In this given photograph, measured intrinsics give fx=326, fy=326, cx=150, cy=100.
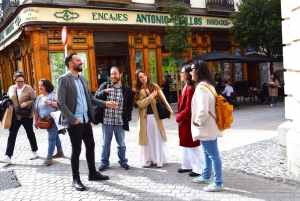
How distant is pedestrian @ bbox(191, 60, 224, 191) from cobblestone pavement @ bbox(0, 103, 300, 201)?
0.38 metres

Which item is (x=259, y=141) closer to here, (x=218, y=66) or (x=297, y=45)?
(x=297, y=45)

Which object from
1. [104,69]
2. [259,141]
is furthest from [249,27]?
[259,141]

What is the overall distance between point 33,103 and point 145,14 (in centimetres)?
1166

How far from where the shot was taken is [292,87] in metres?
5.41

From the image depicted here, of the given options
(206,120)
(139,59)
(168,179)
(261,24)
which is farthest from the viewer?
(139,59)

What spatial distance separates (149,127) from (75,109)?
60.5 inches

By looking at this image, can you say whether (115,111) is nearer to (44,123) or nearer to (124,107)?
(124,107)

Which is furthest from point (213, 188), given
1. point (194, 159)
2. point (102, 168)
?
point (102, 168)

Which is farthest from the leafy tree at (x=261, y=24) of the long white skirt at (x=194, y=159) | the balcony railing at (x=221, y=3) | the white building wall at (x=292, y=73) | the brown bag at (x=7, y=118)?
the brown bag at (x=7, y=118)

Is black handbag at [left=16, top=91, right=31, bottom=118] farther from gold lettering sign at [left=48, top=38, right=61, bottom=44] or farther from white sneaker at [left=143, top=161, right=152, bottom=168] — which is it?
gold lettering sign at [left=48, top=38, right=61, bottom=44]

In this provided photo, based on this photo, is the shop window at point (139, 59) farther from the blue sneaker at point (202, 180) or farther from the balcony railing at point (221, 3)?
the blue sneaker at point (202, 180)

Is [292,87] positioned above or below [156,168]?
above

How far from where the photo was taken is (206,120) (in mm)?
4418

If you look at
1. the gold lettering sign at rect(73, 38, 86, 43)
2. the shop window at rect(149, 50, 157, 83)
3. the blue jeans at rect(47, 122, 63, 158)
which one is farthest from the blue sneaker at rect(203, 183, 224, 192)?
the shop window at rect(149, 50, 157, 83)
